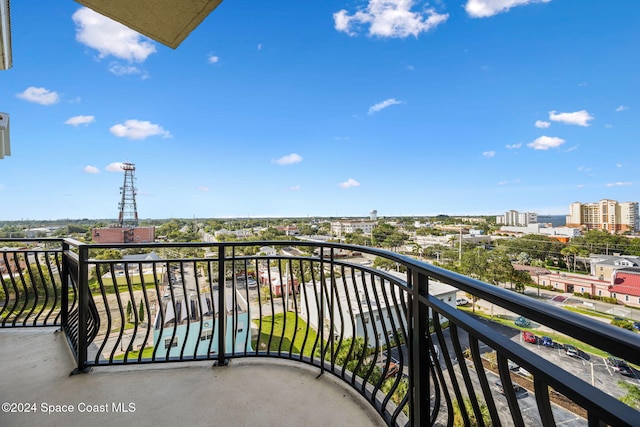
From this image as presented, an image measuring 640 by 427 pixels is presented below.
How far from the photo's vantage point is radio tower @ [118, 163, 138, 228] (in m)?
13.3

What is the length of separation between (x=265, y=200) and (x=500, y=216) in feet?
75.1

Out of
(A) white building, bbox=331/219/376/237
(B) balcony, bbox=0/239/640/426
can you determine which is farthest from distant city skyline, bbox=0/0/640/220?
(A) white building, bbox=331/219/376/237

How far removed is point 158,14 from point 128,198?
17473 millimetres

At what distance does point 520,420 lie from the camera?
783mm

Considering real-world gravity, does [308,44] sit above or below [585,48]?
above

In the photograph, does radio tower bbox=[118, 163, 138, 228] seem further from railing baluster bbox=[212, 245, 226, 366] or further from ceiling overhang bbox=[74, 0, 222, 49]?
ceiling overhang bbox=[74, 0, 222, 49]

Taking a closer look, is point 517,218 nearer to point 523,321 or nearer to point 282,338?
point 282,338

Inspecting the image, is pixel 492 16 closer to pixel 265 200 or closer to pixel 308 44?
pixel 308 44

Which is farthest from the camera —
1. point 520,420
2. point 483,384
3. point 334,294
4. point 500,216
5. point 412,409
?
point 500,216

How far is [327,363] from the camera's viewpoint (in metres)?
2.33

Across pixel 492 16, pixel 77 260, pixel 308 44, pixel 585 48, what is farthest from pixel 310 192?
pixel 77 260

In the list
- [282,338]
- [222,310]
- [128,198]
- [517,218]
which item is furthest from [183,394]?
[128,198]

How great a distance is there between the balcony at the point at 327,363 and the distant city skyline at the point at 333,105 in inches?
101

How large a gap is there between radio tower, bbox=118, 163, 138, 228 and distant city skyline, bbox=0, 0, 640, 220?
48 centimetres
